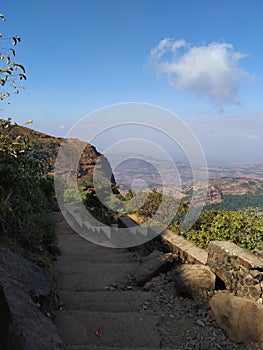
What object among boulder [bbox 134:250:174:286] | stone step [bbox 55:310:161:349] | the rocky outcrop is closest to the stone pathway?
stone step [bbox 55:310:161:349]

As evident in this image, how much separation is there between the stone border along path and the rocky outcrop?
27 cm

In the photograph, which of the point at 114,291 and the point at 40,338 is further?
the point at 114,291

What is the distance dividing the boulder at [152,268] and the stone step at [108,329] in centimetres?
132

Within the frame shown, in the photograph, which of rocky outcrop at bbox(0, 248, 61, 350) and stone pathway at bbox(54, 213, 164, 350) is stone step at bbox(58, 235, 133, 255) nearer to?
stone pathway at bbox(54, 213, 164, 350)

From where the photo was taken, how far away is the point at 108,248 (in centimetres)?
807

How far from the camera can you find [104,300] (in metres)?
4.44

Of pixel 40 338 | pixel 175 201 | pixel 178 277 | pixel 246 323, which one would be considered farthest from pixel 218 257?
pixel 175 201

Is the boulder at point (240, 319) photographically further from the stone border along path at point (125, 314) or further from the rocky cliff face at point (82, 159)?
the rocky cliff face at point (82, 159)

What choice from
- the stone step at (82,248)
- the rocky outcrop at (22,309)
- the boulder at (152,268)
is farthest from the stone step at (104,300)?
the stone step at (82,248)

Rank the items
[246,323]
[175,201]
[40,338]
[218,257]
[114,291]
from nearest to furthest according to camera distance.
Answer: [40,338] → [246,323] → [218,257] → [114,291] → [175,201]

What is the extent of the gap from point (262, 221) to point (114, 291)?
2630 millimetres

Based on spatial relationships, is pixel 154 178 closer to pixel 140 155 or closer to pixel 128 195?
pixel 140 155

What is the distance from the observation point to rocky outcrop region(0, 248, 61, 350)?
2.16m

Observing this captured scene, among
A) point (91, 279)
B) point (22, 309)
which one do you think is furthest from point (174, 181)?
point (22, 309)
